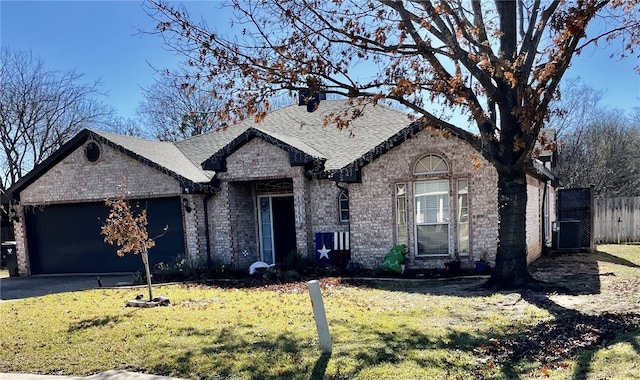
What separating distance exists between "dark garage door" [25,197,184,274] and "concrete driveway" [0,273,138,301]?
51 centimetres

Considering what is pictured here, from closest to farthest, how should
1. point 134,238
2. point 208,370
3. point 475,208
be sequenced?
point 208,370, point 134,238, point 475,208

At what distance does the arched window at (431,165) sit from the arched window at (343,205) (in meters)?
2.24

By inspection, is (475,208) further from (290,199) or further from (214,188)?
(214,188)

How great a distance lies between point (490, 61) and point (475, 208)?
479cm

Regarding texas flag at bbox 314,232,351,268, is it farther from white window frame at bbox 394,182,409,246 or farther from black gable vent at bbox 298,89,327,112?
black gable vent at bbox 298,89,327,112

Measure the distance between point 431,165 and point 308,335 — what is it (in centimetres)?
712

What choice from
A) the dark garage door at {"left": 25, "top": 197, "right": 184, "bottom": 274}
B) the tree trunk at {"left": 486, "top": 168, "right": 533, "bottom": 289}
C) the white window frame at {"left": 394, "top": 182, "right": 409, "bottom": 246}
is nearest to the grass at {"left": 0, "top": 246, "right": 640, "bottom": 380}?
the tree trunk at {"left": 486, "top": 168, "right": 533, "bottom": 289}

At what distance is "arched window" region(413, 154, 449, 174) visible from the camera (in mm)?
11500

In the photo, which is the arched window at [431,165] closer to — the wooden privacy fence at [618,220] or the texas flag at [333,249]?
the texas flag at [333,249]

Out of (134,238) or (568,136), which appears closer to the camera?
(134,238)

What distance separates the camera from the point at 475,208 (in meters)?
11.1

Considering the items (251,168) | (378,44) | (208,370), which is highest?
(378,44)

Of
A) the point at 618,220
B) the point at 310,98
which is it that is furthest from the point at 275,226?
the point at 618,220

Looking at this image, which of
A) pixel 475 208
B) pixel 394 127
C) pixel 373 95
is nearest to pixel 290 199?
pixel 394 127
